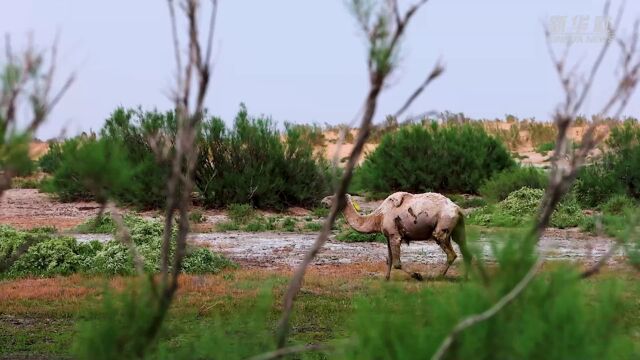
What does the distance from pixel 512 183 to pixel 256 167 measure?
6879 millimetres

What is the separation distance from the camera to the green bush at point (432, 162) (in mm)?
30391

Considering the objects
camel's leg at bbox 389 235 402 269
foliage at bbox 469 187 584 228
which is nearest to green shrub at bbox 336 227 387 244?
foliage at bbox 469 187 584 228

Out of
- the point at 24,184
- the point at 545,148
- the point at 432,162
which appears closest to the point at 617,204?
the point at 432,162

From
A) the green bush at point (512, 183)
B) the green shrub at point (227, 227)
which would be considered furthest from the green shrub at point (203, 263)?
the green bush at point (512, 183)

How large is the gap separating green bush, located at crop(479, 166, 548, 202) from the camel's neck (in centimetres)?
1256

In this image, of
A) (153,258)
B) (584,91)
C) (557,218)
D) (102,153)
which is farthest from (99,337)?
(557,218)

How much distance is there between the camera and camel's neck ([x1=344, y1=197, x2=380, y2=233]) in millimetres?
14394

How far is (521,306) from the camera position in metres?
3.53

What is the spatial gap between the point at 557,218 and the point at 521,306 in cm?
1893

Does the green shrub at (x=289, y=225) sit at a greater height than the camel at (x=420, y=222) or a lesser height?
lesser

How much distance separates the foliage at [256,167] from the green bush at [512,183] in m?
4.47

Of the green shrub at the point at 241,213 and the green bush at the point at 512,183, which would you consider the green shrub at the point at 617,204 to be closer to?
the green bush at the point at 512,183

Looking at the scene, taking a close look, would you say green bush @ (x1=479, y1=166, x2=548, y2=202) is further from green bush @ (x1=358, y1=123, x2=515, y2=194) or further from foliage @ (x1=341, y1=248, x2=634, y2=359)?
foliage @ (x1=341, y1=248, x2=634, y2=359)

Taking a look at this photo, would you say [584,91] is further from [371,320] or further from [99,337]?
[99,337]
